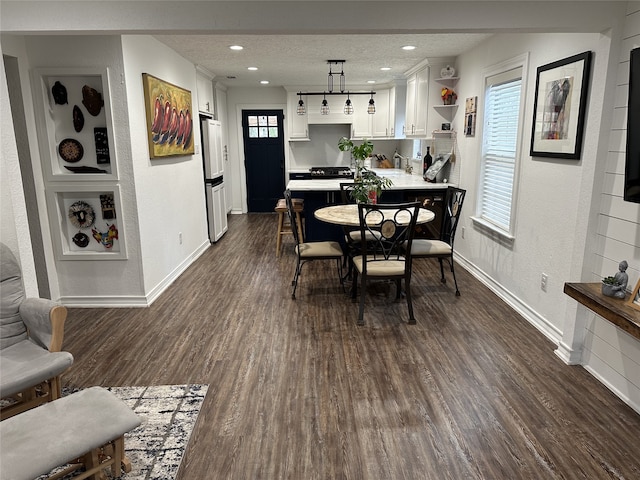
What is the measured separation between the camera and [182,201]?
5023 mm

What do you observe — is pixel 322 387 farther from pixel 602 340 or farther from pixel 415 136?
pixel 415 136

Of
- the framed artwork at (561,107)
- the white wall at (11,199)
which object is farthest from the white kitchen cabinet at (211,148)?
the framed artwork at (561,107)

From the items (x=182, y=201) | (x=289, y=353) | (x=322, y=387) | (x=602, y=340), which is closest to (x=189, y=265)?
(x=182, y=201)

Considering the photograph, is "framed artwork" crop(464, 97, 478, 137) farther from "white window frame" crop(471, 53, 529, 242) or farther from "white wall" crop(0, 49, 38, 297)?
"white wall" crop(0, 49, 38, 297)

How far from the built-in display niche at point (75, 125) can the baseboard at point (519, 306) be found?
3.65 m

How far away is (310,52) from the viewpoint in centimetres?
490

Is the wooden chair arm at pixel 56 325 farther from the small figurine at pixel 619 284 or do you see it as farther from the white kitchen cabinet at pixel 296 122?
the white kitchen cabinet at pixel 296 122

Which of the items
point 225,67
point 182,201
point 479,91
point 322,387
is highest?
point 225,67

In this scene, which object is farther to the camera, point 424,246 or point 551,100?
point 424,246

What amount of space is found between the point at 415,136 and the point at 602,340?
3.87 m

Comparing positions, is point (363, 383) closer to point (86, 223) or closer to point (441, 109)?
point (86, 223)

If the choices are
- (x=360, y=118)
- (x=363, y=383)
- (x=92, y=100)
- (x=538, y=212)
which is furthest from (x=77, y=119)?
(x=360, y=118)

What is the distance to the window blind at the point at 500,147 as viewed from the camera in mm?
3953

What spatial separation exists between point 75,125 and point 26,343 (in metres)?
2.07
